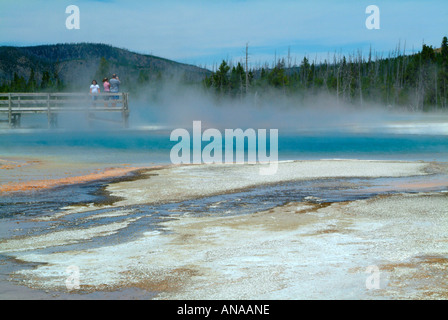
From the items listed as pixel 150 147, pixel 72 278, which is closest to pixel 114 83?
pixel 150 147

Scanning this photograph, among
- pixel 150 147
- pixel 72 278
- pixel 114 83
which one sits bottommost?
pixel 72 278

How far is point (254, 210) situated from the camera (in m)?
10.9

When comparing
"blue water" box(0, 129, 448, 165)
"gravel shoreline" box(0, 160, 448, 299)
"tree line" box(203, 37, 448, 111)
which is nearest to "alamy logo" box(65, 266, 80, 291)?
"gravel shoreline" box(0, 160, 448, 299)

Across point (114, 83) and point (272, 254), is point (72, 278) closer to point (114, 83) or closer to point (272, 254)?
point (272, 254)

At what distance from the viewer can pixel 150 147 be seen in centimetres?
2739

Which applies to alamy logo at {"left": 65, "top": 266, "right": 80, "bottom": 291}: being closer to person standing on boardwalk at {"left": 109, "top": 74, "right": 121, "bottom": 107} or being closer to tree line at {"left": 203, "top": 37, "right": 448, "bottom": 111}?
person standing on boardwalk at {"left": 109, "top": 74, "right": 121, "bottom": 107}

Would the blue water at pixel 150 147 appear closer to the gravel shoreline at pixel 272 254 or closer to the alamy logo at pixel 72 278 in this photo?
the gravel shoreline at pixel 272 254

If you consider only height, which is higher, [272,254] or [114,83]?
[114,83]

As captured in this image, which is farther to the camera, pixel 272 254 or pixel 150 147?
pixel 150 147

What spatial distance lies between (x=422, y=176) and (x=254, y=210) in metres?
6.57

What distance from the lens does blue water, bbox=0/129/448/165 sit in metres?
23.1

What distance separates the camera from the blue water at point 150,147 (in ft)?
75.7
